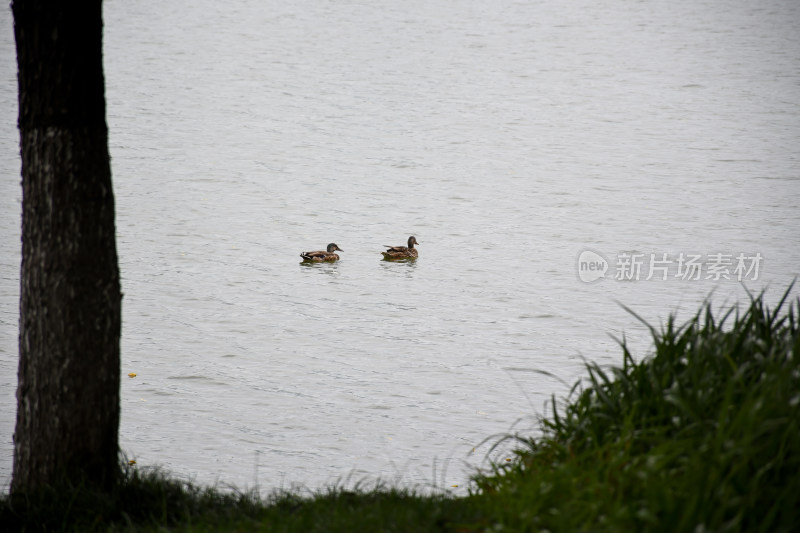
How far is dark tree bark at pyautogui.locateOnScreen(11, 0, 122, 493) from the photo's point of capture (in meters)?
5.49

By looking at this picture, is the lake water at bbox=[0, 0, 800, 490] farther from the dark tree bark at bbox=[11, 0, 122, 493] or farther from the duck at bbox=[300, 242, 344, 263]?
the dark tree bark at bbox=[11, 0, 122, 493]

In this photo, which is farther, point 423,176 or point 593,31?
point 593,31

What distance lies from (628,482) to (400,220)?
13.6 m

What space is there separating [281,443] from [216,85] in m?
26.6

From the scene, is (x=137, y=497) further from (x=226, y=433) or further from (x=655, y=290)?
(x=655, y=290)

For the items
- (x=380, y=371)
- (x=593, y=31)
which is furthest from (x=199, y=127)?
(x=593, y=31)

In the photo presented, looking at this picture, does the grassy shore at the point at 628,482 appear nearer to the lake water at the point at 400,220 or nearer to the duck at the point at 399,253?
the lake water at the point at 400,220

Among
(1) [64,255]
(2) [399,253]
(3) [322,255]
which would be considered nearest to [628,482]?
(1) [64,255]

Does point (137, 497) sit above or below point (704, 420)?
below

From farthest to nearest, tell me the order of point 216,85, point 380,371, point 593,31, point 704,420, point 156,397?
1. point 593,31
2. point 216,85
3. point 380,371
4. point 156,397
5. point 704,420

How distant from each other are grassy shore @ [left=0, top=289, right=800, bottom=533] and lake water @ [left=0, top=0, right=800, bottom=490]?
0.73 m

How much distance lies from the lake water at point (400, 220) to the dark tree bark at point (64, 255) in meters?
1.67

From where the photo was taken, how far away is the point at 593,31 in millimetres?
46250

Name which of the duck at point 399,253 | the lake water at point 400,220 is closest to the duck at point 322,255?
the lake water at point 400,220
